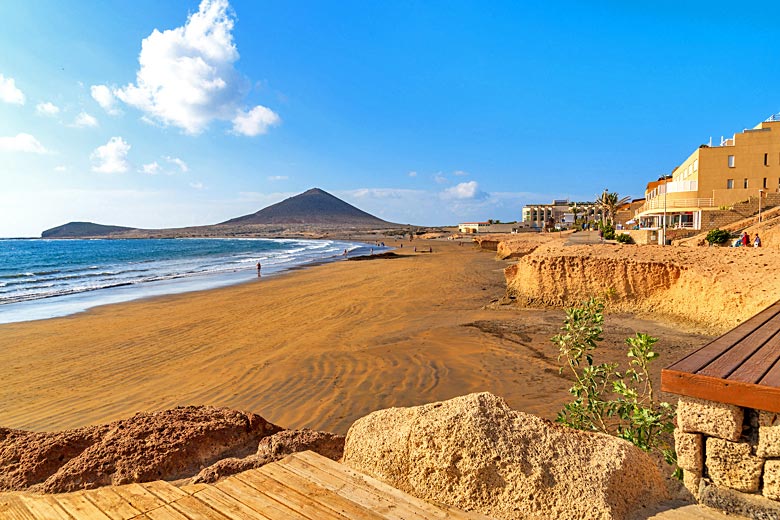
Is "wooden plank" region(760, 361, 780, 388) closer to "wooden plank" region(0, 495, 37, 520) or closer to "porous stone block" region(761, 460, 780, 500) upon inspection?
"porous stone block" region(761, 460, 780, 500)

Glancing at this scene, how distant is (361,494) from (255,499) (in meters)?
0.67

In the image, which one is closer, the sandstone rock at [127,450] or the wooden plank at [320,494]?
the wooden plank at [320,494]

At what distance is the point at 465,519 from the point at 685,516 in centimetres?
128

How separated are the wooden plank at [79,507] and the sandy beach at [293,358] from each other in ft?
11.8

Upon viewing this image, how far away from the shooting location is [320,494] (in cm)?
276

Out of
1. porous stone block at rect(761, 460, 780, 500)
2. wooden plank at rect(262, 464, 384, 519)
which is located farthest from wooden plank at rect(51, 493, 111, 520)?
porous stone block at rect(761, 460, 780, 500)

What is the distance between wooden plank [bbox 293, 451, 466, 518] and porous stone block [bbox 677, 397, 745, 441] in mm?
1573

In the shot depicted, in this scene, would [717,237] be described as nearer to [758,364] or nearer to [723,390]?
[758,364]

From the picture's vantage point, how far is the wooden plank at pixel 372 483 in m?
2.60

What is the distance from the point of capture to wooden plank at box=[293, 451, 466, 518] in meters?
2.60

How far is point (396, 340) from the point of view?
1074 centimetres

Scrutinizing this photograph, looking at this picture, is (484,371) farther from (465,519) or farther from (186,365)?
(186,365)

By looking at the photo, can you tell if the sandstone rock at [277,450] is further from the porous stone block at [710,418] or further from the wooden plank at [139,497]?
Answer: the porous stone block at [710,418]

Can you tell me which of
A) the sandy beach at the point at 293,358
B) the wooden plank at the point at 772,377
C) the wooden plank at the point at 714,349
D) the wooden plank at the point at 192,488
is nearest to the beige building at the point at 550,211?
the sandy beach at the point at 293,358
